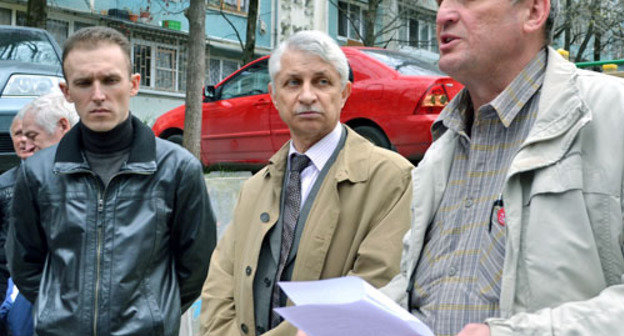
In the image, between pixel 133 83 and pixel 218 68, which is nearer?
pixel 133 83

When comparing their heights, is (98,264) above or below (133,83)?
below

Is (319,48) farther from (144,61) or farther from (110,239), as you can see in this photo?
(144,61)

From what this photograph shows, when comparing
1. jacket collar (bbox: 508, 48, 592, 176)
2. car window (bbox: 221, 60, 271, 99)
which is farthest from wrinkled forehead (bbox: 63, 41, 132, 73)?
car window (bbox: 221, 60, 271, 99)

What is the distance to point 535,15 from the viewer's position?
2025mm

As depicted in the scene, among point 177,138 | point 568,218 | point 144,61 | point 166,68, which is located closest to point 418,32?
point 166,68

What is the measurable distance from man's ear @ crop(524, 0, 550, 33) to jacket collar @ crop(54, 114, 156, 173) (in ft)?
5.61

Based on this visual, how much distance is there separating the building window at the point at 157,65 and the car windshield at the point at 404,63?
51.1 ft

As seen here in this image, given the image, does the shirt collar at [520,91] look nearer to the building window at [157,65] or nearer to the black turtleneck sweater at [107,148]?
the black turtleneck sweater at [107,148]

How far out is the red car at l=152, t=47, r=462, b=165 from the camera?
25.7 ft

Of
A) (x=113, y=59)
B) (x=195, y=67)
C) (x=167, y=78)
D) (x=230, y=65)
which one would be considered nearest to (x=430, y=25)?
(x=230, y=65)

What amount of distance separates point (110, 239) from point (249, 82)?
22.6 ft

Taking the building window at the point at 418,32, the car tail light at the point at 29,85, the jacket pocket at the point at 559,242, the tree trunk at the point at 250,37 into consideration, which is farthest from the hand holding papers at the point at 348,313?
the building window at the point at 418,32

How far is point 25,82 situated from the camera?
315 inches

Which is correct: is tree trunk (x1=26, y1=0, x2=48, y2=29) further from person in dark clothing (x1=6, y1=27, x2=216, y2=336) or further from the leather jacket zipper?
the leather jacket zipper
